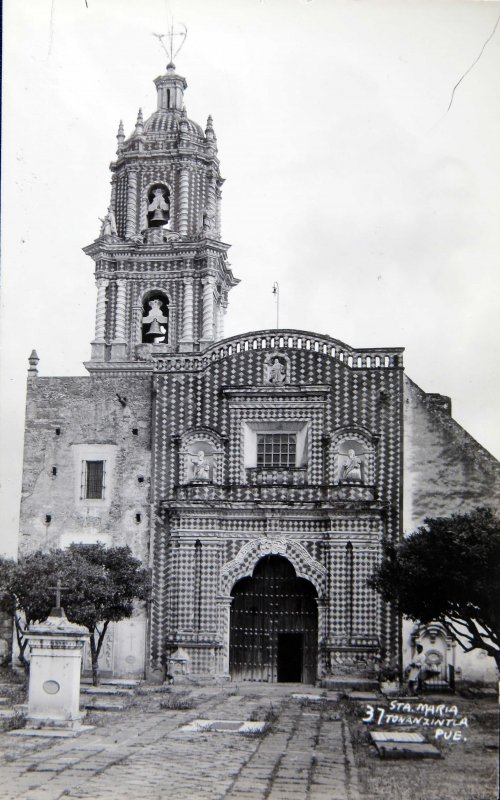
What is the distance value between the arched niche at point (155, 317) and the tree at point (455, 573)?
585 inches

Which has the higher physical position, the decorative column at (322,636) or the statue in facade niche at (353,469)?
the statue in facade niche at (353,469)

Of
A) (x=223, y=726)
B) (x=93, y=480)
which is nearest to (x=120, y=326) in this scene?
(x=93, y=480)

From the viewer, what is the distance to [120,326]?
1346 inches

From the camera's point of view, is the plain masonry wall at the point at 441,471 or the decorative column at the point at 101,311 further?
the decorative column at the point at 101,311

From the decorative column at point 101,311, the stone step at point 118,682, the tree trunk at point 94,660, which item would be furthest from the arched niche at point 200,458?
the decorative column at point 101,311

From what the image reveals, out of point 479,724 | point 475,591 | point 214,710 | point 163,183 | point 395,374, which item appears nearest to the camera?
point 479,724

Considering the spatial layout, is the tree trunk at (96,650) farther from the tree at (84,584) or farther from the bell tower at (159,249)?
the bell tower at (159,249)

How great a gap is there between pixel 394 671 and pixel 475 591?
6.56m

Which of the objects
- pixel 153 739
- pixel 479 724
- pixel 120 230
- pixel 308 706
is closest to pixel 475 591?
pixel 479 724

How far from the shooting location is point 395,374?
88.2ft

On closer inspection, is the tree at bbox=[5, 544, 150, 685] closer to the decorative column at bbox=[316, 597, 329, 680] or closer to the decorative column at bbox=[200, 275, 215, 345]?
the decorative column at bbox=[316, 597, 329, 680]

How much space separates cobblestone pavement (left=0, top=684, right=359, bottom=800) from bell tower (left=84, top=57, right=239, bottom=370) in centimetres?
1616

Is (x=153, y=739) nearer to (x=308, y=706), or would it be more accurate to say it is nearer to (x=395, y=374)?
(x=308, y=706)

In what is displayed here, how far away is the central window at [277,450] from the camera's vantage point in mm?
27000
